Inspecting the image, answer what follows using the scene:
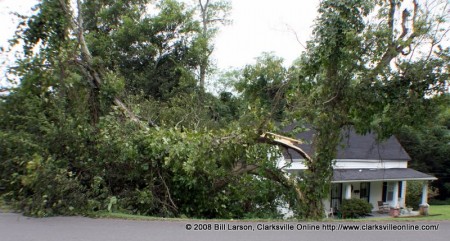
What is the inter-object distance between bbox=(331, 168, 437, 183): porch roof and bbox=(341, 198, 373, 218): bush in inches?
46.0

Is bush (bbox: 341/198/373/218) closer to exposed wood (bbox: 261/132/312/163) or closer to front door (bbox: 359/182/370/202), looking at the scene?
front door (bbox: 359/182/370/202)

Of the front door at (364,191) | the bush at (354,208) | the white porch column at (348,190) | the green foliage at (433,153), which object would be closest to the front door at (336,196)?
the white porch column at (348,190)

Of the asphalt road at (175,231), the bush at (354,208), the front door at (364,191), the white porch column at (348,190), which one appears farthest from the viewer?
the front door at (364,191)

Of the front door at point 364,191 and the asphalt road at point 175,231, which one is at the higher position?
the asphalt road at point 175,231

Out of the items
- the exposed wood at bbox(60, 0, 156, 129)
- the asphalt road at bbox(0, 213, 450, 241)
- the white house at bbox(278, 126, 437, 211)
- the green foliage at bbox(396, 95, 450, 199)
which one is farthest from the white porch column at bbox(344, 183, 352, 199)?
the asphalt road at bbox(0, 213, 450, 241)

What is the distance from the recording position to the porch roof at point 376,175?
831 inches

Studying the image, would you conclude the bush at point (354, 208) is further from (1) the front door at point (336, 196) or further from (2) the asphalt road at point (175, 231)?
(2) the asphalt road at point (175, 231)

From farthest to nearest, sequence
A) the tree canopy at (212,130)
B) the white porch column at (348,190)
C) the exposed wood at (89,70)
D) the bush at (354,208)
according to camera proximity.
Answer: the white porch column at (348,190) → the bush at (354,208) → the exposed wood at (89,70) → the tree canopy at (212,130)

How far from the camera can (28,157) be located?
24.1 feet

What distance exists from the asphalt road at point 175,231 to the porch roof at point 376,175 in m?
14.3

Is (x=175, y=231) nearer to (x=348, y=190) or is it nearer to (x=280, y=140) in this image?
(x=280, y=140)

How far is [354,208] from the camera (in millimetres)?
20344

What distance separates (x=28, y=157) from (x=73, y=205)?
1547mm

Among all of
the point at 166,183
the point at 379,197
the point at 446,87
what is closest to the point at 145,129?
the point at 166,183
